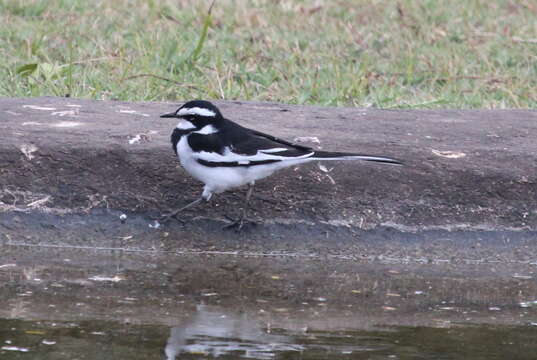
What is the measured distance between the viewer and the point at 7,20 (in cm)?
888

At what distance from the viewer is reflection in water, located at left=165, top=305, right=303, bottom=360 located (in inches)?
145

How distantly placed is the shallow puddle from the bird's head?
1.38 m

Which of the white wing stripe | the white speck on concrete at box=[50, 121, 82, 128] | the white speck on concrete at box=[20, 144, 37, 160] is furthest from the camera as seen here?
the white speck on concrete at box=[50, 121, 82, 128]

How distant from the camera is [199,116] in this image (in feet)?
17.2

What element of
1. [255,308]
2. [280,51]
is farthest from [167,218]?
[280,51]

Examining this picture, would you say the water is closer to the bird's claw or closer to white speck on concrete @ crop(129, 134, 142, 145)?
the bird's claw

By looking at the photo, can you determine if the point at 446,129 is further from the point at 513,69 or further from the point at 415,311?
the point at 513,69

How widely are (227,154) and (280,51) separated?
363 cm

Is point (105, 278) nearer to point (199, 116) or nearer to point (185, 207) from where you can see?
point (185, 207)

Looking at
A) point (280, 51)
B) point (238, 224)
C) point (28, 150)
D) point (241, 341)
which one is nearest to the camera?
point (241, 341)

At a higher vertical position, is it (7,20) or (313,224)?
(7,20)

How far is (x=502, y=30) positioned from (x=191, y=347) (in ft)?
21.4

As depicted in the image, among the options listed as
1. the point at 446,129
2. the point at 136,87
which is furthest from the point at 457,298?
the point at 136,87

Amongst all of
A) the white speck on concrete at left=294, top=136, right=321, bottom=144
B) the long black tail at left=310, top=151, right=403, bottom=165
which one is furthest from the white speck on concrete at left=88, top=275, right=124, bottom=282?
the white speck on concrete at left=294, top=136, right=321, bottom=144
